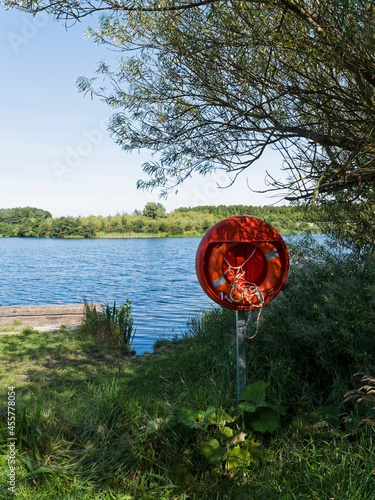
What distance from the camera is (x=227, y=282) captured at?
271 cm

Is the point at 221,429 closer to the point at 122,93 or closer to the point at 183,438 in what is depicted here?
the point at 183,438

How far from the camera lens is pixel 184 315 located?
10.3m

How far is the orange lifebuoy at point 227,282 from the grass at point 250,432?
49 centimetres

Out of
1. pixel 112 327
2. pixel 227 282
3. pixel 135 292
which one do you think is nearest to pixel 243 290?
pixel 227 282

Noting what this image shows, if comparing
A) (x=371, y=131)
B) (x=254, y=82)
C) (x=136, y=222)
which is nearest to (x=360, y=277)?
(x=371, y=131)

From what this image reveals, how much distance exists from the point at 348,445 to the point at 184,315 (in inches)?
321

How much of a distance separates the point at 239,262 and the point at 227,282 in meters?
0.20

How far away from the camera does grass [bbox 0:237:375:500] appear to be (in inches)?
78.3

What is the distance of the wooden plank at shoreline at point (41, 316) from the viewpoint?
747 centimetres

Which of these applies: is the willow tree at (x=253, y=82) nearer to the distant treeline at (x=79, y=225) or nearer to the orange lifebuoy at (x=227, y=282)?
the orange lifebuoy at (x=227, y=282)

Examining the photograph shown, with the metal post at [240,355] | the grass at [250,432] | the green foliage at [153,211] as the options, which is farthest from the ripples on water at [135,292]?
the green foliage at [153,211]

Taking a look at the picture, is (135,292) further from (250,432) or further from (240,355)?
(250,432)

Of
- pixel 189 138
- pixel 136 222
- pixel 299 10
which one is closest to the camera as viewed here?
pixel 299 10

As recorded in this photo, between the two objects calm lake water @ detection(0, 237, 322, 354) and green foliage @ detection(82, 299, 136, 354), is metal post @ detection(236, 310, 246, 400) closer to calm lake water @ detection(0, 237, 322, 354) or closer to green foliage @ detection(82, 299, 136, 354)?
green foliage @ detection(82, 299, 136, 354)
